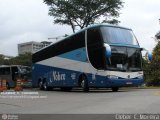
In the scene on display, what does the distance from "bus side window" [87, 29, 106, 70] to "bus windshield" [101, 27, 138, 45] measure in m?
0.37

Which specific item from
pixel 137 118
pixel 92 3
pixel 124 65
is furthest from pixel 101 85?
pixel 92 3

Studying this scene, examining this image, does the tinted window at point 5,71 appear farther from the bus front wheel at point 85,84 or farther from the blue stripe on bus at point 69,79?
the bus front wheel at point 85,84

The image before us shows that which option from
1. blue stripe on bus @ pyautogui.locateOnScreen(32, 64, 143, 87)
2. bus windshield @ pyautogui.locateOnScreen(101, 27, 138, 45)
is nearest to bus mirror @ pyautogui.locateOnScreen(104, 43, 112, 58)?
bus windshield @ pyautogui.locateOnScreen(101, 27, 138, 45)

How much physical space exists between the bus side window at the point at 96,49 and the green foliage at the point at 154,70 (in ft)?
62.4

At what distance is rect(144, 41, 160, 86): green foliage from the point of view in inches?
1757

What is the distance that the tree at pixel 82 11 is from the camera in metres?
49.6

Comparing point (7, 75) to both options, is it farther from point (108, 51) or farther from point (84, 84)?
point (108, 51)

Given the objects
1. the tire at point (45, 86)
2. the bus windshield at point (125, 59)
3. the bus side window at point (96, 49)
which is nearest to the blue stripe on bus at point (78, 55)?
the bus side window at point (96, 49)

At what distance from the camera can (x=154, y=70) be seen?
1828 inches

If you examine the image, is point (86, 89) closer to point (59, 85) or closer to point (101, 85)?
point (101, 85)

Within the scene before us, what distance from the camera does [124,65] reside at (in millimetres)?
26016

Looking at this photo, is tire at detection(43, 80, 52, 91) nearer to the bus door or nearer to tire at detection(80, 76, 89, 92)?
tire at detection(80, 76, 89, 92)

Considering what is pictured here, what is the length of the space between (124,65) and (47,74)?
1154 centimetres

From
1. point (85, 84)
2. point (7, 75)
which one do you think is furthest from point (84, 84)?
point (7, 75)
